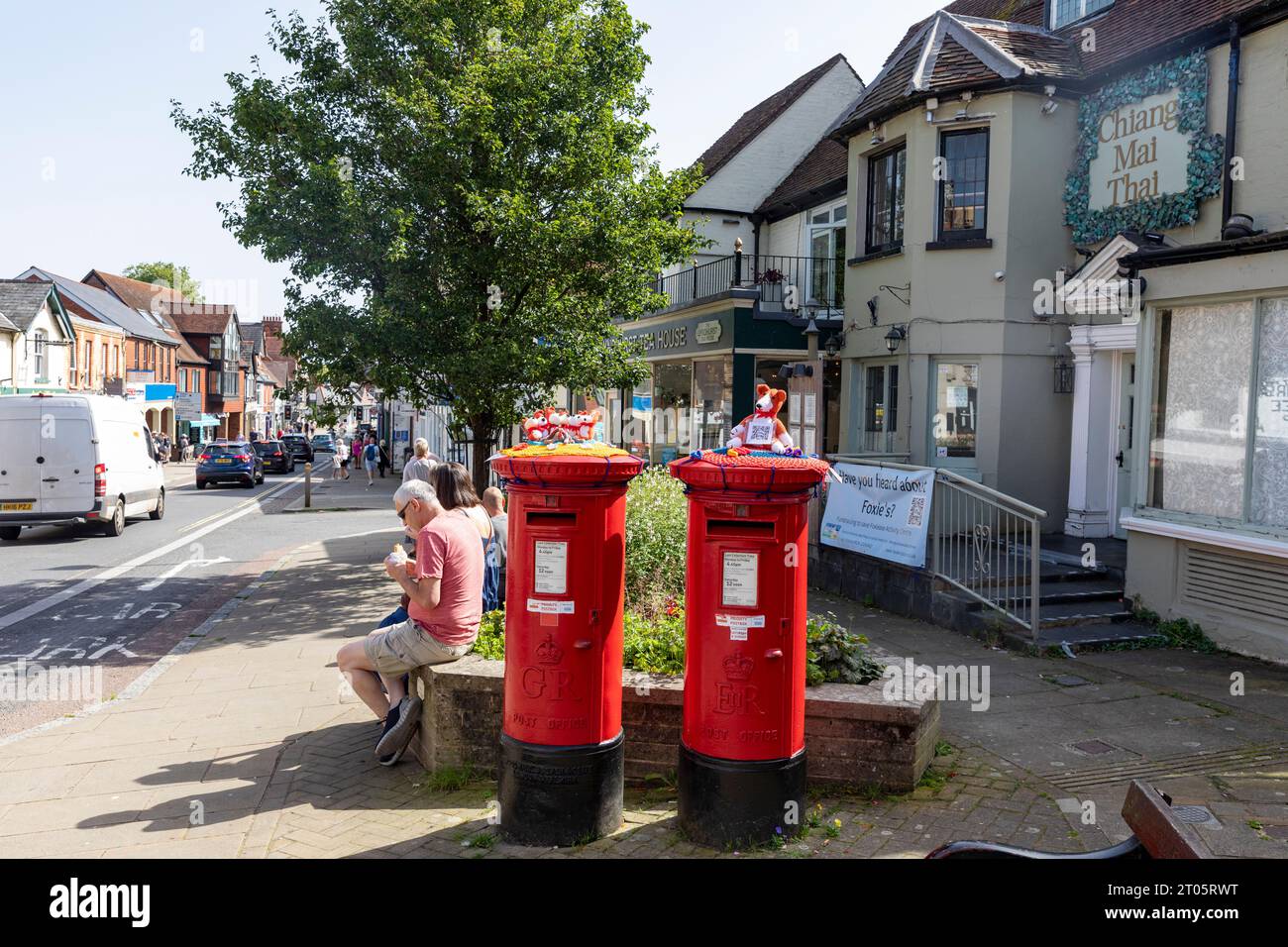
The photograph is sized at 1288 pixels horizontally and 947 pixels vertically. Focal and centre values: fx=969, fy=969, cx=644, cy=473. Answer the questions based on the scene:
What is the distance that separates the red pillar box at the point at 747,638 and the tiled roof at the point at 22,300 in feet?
138

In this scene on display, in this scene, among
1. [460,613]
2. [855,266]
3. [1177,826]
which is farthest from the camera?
[855,266]

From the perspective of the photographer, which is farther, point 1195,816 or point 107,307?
point 107,307

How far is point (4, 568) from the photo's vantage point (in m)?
14.1

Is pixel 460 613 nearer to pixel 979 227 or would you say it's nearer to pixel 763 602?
pixel 763 602

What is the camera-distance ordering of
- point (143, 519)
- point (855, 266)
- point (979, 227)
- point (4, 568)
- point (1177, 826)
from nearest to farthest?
1. point (1177, 826)
2. point (979, 227)
3. point (4, 568)
4. point (855, 266)
5. point (143, 519)

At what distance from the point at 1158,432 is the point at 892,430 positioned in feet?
18.0

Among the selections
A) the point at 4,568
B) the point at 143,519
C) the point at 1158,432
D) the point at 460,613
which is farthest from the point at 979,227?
the point at 143,519

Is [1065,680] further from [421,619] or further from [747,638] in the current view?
[421,619]

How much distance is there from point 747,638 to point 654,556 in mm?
4076

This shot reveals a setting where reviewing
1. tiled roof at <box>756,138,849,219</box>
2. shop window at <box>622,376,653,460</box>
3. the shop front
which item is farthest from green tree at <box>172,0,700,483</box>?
shop window at <box>622,376,653,460</box>

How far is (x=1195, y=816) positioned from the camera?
2.79 meters

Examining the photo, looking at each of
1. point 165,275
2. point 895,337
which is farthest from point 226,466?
point 165,275

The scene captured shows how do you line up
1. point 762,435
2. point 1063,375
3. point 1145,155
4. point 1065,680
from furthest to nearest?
1. point 1063,375
2. point 1145,155
3. point 1065,680
4. point 762,435

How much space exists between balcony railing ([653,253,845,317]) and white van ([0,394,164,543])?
10.8 metres
